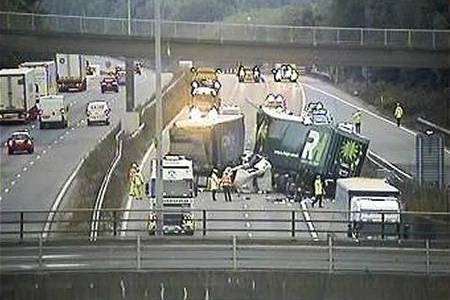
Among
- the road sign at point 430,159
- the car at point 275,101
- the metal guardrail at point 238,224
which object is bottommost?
the metal guardrail at point 238,224

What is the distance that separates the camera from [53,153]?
3986 millimetres

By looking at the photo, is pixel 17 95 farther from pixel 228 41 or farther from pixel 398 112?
pixel 398 112

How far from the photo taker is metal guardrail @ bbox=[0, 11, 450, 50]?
13.0ft

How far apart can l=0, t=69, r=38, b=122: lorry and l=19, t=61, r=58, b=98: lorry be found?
2 cm

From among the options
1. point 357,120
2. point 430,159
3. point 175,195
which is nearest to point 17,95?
point 175,195

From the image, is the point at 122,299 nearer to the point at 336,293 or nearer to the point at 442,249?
the point at 336,293

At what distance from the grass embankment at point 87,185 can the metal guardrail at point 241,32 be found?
37 centimetres

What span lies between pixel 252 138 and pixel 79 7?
0.77 m

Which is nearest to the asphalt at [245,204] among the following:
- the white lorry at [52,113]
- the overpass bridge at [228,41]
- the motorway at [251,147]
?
the motorway at [251,147]

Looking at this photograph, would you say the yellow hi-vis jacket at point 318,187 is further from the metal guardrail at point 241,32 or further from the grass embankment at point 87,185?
the grass embankment at point 87,185

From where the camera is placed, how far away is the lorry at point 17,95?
3982 mm

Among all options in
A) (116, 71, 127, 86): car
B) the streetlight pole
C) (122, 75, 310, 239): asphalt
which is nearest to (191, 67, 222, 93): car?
(122, 75, 310, 239): asphalt

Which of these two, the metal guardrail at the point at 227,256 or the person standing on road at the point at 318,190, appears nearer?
the metal guardrail at the point at 227,256

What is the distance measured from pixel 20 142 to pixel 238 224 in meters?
0.83
